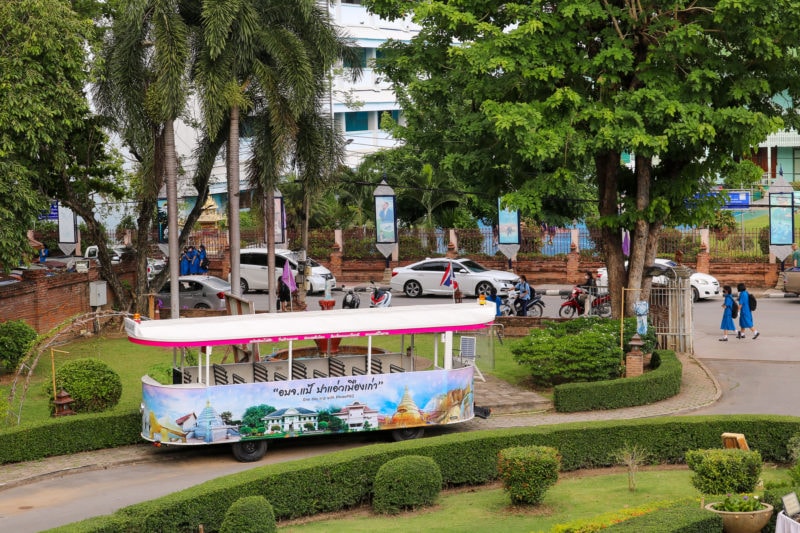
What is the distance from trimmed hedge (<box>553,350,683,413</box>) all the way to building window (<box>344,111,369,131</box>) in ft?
149

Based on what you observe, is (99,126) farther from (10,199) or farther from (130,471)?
(130,471)

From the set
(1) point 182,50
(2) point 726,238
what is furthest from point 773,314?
(1) point 182,50

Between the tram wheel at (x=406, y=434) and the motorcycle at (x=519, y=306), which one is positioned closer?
the tram wheel at (x=406, y=434)

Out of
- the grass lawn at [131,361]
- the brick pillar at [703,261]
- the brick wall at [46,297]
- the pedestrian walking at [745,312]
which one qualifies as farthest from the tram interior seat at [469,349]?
the brick pillar at [703,261]

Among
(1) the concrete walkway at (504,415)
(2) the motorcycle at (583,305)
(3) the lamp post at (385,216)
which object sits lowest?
(1) the concrete walkway at (504,415)

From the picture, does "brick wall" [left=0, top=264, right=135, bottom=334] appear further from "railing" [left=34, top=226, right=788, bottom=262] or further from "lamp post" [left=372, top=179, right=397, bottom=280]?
"railing" [left=34, top=226, right=788, bottom=262]

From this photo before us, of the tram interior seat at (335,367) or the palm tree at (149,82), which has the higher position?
the palm tree at (149,82)

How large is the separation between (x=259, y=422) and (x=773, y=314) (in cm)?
2073

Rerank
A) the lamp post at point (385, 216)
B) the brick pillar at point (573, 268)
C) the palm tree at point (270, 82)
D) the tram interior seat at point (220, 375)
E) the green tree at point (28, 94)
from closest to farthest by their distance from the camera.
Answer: the tram interior seat at point (220, 375), the green tree at point (28, 94), the palm tree at point (270, 82), the lamp post at point (385, 216), the brick pillar at point (573, 268)

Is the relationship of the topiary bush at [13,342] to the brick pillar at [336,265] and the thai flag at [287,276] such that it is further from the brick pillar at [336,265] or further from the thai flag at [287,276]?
the brick pillar at [336,265]

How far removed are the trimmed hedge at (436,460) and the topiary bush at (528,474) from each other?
5.40ft

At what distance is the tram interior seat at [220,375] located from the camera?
18.6 meters

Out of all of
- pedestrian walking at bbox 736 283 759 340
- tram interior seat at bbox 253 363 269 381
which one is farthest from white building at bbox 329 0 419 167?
tram interior seat at bbox 253 363 269 381

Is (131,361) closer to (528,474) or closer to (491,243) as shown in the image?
(528,474)
